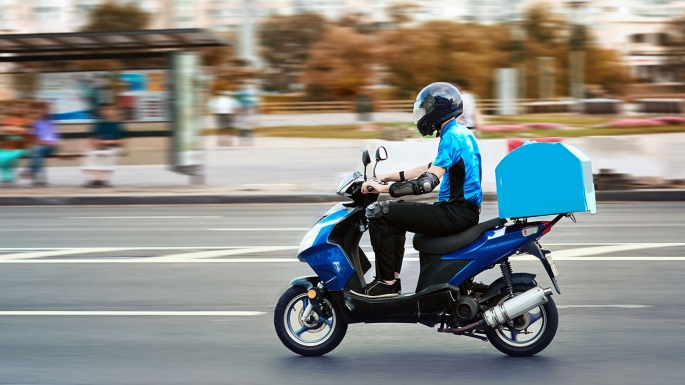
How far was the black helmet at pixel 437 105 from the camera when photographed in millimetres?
5734

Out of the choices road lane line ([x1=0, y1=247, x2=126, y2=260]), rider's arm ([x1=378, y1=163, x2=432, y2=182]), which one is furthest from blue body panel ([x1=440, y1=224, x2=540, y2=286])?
road lane line ([x1=0, y1=247, x2=126, y2=260])

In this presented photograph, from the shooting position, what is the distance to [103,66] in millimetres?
18203

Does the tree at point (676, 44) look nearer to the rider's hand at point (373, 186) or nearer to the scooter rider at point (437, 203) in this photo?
the scooter rider at point (437, 203)

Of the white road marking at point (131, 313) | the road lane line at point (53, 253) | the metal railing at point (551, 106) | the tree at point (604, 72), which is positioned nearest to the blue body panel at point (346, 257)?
the white road marking at point (131, 313)

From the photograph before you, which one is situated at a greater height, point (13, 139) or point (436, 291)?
point (436, 291)

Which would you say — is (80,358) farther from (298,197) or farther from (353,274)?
(298,197)

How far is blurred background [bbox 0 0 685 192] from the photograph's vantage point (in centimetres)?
1800

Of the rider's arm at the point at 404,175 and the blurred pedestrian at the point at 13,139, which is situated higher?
the rider's arm at the point at 404,175

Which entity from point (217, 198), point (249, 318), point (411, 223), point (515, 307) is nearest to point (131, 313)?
point (249, 318)

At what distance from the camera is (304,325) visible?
19.4 feet

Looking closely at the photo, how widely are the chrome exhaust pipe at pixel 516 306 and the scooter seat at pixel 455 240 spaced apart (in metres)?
0.40

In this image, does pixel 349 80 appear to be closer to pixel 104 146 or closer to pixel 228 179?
pixel 228 179

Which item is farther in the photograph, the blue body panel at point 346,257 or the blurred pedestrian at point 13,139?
the blurred pedestrian at point 13,139

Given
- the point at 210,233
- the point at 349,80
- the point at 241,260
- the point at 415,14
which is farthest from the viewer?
the point at 415,14
